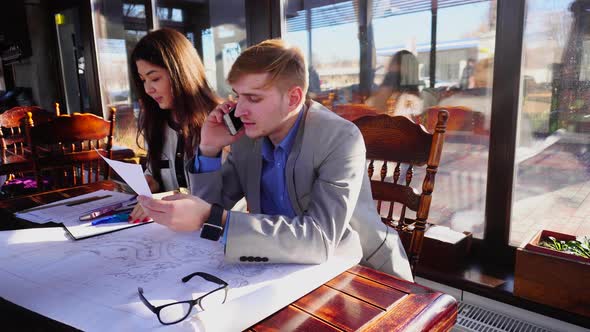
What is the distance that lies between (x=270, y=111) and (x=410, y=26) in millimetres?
1272

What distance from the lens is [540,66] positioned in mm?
1659

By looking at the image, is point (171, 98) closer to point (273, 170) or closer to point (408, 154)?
point (273, 170)

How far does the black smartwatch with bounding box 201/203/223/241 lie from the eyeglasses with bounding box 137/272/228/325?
165 millimetres

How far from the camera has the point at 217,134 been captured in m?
1.14

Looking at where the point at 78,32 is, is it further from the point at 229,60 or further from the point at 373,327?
the point at 373,327

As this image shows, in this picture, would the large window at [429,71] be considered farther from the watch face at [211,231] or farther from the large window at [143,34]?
the watch face at [211,231]

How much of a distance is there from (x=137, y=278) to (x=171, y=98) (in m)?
1.22

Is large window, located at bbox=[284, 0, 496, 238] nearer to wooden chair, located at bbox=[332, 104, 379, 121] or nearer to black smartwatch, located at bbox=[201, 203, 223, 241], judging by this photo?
wooden chair, located at bbox=[332, 104, 379, 121]

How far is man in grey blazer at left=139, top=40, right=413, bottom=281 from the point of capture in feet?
2.45

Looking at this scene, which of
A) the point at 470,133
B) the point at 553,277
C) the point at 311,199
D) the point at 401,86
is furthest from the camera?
the point at 401,86

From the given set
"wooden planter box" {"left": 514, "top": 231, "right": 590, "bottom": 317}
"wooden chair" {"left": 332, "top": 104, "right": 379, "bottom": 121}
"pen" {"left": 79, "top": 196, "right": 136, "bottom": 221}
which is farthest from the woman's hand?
"wooden planter box" {"left": 514, "top": 231, "right": 590, "bottom": 317}

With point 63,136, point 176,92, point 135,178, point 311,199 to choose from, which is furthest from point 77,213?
point 63,136

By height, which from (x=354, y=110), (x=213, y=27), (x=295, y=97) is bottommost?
(x=354, y=110)

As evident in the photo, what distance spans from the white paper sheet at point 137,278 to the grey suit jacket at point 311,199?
0.11 ft
